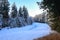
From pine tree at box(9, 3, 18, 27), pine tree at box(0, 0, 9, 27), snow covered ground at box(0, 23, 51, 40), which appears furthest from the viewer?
pine tree at box(0, 0, 9, 27)

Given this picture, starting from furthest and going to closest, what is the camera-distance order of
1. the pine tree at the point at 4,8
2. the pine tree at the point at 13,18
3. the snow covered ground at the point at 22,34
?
the pine tree at the point at 4,8, the pine tree at the point at 13,18, the snow covered ground at the point at 22,34

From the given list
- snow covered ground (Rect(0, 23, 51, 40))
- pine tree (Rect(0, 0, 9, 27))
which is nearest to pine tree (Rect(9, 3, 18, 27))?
pine tree (Rect(0, 0, 9, 27))

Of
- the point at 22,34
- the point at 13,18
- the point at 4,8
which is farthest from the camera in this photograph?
the point at 4,8

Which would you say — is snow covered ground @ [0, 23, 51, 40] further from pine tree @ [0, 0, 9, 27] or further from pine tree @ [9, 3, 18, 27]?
pine tree @ [0, 0, 9, 27]

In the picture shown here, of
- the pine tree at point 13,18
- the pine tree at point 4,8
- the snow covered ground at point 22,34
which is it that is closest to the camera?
the snow covered ground at point 22,34

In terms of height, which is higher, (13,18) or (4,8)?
(4,8)

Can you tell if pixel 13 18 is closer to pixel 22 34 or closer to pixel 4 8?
pixel 4 8

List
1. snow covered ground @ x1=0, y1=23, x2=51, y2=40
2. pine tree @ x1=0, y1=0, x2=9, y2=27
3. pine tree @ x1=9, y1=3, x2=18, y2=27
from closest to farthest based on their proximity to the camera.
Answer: snow covered ground @ x1=0, y1=23, x2=51, y2=40
pine tree @ x1=9, y1=3, x2=18, y2=27
pine tree @ x1=0, y1=0, x2=9, y2=27

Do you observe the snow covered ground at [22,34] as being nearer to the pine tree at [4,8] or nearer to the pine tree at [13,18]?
the pine tree at [13,18]

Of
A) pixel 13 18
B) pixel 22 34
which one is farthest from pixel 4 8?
pixel 22 34

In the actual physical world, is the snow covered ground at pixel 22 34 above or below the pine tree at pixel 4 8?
below

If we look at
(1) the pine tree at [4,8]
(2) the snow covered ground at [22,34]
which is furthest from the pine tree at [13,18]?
(2) the snow covered ground at [22,34]

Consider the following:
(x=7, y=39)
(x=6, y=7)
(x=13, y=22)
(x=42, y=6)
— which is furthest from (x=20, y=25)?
(x=7, y=39)

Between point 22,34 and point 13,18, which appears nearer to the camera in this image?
point 22,34
